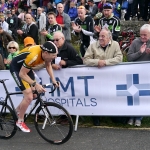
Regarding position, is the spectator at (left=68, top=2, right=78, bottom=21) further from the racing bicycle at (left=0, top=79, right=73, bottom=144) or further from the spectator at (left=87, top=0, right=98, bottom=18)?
the racing bicycle at (left=0, top=79, right=73, bottom=144)

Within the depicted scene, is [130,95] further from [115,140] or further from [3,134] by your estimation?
[3,134]

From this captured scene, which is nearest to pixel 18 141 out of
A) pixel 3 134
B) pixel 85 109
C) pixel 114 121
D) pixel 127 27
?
pixel 3 134

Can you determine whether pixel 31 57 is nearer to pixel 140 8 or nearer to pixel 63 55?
pixel 63 55

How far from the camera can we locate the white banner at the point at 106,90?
21.3 ft

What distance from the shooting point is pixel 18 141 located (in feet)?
20.8

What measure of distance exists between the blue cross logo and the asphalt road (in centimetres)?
56

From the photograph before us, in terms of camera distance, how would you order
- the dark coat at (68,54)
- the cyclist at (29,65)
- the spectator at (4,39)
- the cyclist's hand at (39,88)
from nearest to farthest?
the cyclist at (29,65) < the cyclist's hand at (39,88) < the dark coat at (68,54) < the spectator at (4,39)

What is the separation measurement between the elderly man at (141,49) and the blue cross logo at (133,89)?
42cm

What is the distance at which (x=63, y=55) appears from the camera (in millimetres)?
6973

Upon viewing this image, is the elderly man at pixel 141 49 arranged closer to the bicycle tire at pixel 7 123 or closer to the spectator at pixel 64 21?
the bicycle tire at pixel 7 123

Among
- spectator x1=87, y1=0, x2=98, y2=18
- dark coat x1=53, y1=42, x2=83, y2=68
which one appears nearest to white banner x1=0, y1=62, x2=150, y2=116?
dark coat x1=53, y1=42, x2=83, y2=68

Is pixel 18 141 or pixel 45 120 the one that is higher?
pixel 45 120

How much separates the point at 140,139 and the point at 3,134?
2.42 metres

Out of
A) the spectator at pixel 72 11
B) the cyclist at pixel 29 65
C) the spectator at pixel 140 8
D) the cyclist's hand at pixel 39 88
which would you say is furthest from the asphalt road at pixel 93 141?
the spectator at pixel 72 11
